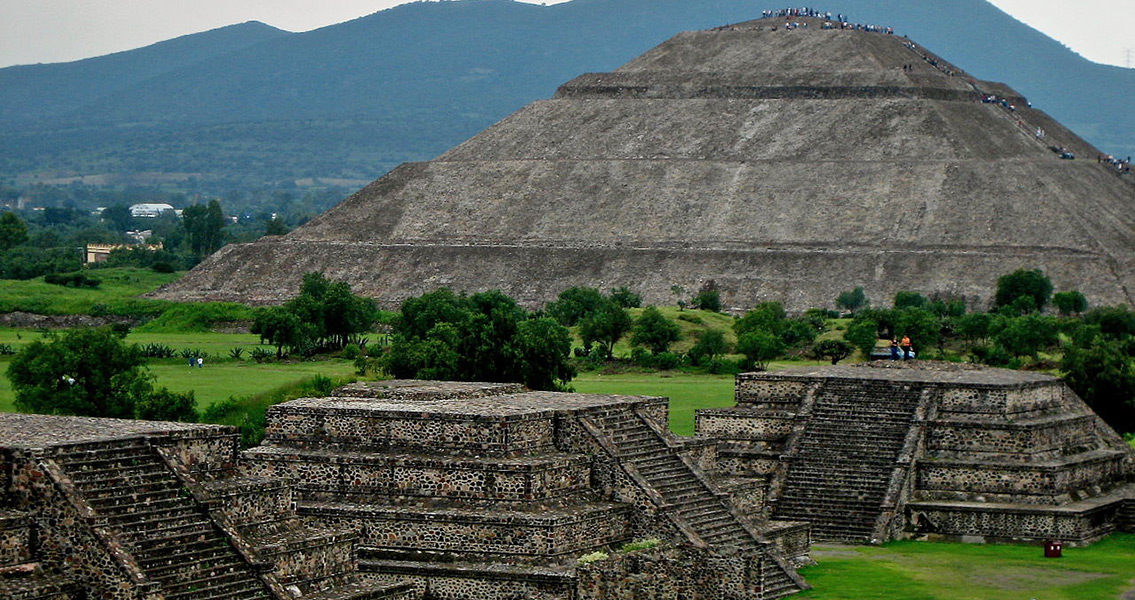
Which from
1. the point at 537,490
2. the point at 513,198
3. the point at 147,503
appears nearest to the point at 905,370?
the point at 537,490

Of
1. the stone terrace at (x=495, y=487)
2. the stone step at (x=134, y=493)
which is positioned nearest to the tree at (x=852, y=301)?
the stone terrace at (x=495, y=487)

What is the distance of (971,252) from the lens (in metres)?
108

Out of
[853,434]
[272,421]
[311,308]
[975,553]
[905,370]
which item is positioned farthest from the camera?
[311,308]

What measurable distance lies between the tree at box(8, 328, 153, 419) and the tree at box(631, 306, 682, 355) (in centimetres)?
3099

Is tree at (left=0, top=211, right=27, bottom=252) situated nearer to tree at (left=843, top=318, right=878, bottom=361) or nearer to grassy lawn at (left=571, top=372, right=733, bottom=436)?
tree at (left=843, top=318, right=878, bottom=361)

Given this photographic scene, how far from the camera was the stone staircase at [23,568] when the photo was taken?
1008 inches

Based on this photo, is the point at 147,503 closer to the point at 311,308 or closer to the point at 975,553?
the point at 975,553

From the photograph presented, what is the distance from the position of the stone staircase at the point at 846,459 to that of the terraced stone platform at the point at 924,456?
3 cm

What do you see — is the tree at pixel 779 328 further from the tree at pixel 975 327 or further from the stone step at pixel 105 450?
the stone step at pixel 105 450

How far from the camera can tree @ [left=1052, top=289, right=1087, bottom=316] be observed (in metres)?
95.8

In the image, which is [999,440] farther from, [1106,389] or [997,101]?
[997,101]

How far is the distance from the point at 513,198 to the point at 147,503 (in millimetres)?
97718

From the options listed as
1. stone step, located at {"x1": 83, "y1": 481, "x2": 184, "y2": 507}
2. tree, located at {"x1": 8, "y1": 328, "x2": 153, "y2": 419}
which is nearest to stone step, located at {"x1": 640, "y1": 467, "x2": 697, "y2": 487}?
stone step, located at {"x1": 83, "y1": 481, "x2": 184, "y2": 507}

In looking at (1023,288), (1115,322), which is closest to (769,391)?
(1115,322)
